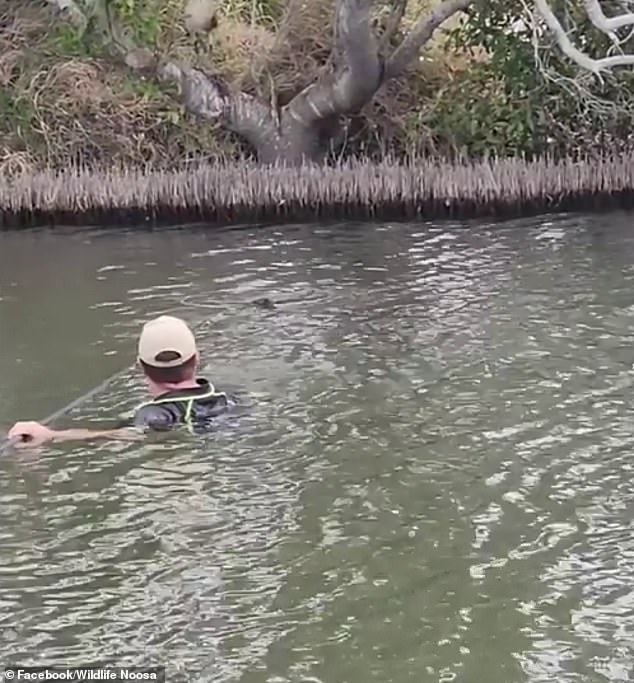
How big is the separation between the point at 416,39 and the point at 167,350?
8.55 metres

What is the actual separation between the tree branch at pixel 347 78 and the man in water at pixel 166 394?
24.6ft

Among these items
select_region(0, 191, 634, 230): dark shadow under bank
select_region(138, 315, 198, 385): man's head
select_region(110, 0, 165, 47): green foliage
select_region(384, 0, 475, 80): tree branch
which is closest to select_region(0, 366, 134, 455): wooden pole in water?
select_region(138, 315, 198, 385): man's head

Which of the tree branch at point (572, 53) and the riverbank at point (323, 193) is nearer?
the tree branch at point (572, 53)

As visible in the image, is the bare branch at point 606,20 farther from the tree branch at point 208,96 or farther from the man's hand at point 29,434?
the man's hand at point 29,434

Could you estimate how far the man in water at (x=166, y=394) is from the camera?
19.4 feet

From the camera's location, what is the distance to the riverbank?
12789 mm

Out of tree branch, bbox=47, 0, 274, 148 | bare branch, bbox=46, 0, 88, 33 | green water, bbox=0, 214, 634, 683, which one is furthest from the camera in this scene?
tree branch, bbox=47, 0, 274, 148

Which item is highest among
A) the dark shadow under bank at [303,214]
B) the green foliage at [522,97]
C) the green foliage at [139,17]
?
the green foliage at [139,17]

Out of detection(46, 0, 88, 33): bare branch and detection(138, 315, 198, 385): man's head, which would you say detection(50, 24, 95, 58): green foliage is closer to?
detection(46, 0, 88, 33): bare branch

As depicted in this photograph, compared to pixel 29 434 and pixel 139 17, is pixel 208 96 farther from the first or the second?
pixel 29 434

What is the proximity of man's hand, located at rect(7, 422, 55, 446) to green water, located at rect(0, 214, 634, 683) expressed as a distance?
13cm

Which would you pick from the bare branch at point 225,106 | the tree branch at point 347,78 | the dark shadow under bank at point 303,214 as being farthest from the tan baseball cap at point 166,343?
the bare branch at point 225,106

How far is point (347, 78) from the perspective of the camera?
13.7m

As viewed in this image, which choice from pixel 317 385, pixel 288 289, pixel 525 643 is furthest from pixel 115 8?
pixel 525 643
